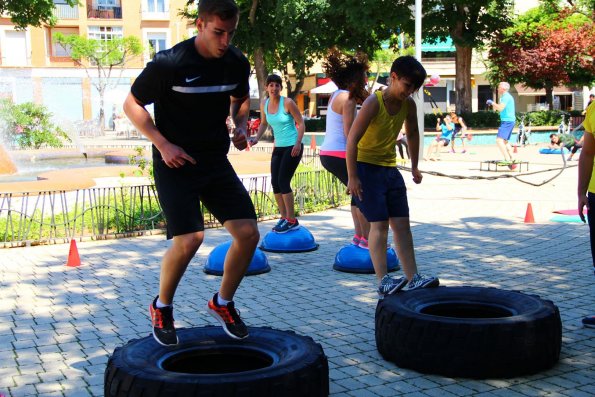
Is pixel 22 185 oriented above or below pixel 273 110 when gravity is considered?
below

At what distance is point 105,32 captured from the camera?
56.8 metres

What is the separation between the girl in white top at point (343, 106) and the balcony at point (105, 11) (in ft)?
174

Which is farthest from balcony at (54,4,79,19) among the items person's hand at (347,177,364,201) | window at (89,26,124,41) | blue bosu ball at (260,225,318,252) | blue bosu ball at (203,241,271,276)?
person's hand at (347,177,364,201)

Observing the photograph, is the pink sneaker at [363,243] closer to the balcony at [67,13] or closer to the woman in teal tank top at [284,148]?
the woman in teal tank top at [284,148]

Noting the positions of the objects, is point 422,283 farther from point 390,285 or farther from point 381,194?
point 381,194

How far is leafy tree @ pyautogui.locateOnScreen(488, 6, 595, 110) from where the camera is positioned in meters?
37.2

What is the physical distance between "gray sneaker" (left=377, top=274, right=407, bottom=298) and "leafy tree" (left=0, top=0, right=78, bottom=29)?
19983 millimetres

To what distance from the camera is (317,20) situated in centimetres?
A: 3294

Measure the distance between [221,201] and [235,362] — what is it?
2.96ft

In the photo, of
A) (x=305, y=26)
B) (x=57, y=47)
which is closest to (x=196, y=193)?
(x=305, y=26)

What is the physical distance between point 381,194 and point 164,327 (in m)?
2.21

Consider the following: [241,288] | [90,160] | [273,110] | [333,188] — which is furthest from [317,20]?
[241,288]

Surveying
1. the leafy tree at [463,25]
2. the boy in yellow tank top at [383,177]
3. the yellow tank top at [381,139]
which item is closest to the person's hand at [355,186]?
the boy in yellow tank top at [383,177]

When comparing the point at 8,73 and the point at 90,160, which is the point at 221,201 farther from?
the point at 8,73
